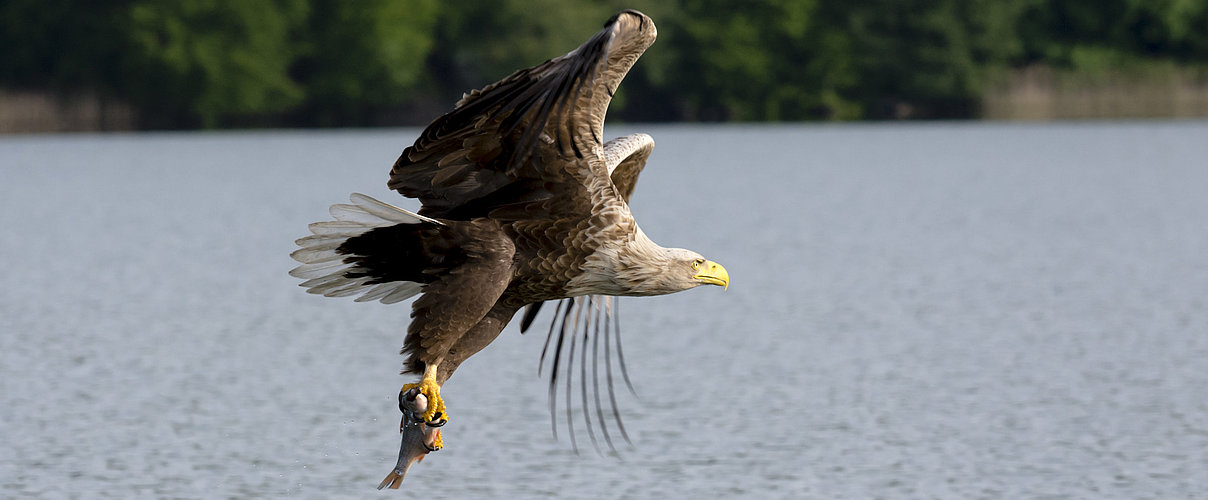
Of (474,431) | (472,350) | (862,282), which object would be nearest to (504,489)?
(474,431)

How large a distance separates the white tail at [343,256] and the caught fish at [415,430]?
51 cm

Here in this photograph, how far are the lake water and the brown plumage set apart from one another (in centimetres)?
238

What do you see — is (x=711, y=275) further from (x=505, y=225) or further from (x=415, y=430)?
(x=415, y=430)

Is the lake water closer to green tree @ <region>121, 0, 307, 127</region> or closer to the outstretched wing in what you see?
the outstretched wing

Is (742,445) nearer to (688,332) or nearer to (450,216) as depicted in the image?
(450,216)

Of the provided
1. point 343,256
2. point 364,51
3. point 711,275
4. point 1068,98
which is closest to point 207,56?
point 364,51

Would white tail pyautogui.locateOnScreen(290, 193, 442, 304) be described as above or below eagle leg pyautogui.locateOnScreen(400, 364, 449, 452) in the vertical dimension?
above

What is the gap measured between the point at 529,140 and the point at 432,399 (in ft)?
3.05

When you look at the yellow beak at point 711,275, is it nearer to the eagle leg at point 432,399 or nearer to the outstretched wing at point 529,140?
the outstretched wing at point 529,140

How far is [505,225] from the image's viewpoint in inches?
265

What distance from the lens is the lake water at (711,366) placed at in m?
9.61

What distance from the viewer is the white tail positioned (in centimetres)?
675

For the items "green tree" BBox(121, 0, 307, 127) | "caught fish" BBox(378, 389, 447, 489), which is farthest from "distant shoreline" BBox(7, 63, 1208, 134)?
"caught fish" BBox(378, 389, 447, 489)

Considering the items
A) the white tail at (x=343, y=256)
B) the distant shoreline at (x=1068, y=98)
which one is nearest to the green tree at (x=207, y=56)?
the distant shoreline at (x=1068, y=98)
